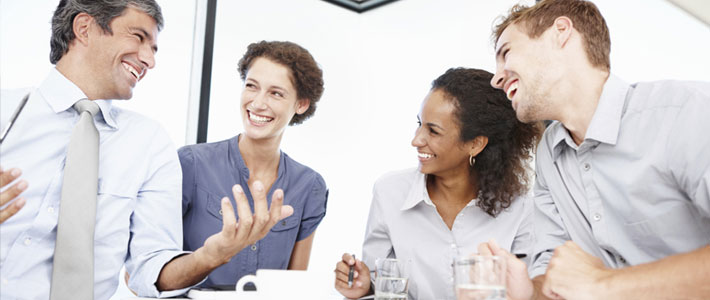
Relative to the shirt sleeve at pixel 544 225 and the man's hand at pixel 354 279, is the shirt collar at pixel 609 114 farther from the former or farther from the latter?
the man's hand at pixel 354 279

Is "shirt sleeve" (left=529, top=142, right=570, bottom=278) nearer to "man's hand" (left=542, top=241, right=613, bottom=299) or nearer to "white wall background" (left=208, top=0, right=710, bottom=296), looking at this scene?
"man's hand" (left=542, top=241, right=613, bottom=299)

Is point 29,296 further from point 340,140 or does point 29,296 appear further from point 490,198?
point 340,140

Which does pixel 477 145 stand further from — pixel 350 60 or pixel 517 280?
pixel 350 60

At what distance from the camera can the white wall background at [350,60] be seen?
8.80 feet

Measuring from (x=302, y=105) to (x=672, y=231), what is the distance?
1.88 meters

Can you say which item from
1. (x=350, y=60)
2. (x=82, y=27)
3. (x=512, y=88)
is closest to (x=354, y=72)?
(x=350, y=60)

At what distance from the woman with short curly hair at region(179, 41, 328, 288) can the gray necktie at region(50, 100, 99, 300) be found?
2.62ft

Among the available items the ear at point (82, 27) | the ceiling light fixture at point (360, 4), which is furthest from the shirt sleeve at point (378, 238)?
the ceiling light fixture at point (360, 4)

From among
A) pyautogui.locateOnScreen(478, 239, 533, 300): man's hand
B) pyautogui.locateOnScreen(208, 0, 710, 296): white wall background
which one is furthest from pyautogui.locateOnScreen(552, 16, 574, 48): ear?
pyautogui.locateOnScreen(208, 0, 710, 296): white wall background

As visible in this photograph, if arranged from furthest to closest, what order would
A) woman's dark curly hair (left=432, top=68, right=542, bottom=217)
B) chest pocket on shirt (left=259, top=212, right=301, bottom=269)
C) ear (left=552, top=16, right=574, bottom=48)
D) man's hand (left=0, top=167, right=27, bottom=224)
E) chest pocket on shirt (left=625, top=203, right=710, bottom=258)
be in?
1. chest pocket on shirt (left=259, top=212, right=301, bottom=269)
2. woman's dark curly hair (left=432, top=68, right=542, bottom=217)
3. ear (left=552, top=16, right=574, bottom=48)
4. chest pocket on shirt (left=625, top=203, right=710, bottom=258)
5. man's hand (left=0, top=167, right=27, bottom=224)

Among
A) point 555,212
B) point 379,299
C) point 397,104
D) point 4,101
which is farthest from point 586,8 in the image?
point 397,104

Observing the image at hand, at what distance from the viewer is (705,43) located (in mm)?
2410

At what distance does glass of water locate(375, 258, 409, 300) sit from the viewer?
1.26 meters

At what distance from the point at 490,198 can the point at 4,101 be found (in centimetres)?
180
